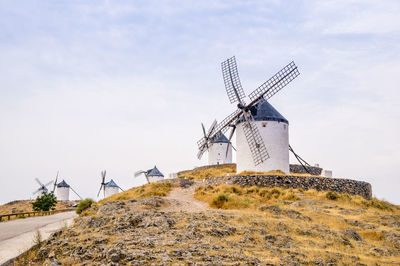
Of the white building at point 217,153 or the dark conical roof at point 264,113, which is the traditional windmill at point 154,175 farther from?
the dark conical roof at point 264,113

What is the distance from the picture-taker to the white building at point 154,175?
5716cm

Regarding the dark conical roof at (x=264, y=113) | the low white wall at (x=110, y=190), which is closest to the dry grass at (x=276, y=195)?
the dark conical roof at (x=264, y=113)

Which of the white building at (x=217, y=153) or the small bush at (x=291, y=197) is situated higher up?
the white building at (x=217, y=153)

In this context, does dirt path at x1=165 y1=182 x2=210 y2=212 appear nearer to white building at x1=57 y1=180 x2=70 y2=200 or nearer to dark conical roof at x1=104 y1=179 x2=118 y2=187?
dark conical roof at x1=104 y1=179 x2=118 y2=187

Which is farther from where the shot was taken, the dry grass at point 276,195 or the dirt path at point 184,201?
the dry grass at point 276,195

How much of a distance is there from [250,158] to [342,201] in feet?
27.6

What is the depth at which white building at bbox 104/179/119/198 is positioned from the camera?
6750cm

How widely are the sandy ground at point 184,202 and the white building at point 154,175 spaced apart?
27078mm

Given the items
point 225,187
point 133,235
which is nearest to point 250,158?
point 225,187

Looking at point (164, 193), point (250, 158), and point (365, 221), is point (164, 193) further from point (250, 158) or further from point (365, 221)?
point (365, 221)

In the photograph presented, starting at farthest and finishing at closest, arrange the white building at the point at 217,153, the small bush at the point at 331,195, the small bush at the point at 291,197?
the white building at the point at 217,153 < the small bush at the point at 331,195 < the small bush at the point at 291,197

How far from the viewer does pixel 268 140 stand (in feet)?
103

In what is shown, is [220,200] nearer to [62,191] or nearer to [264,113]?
[264,113]

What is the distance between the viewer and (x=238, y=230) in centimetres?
1486
